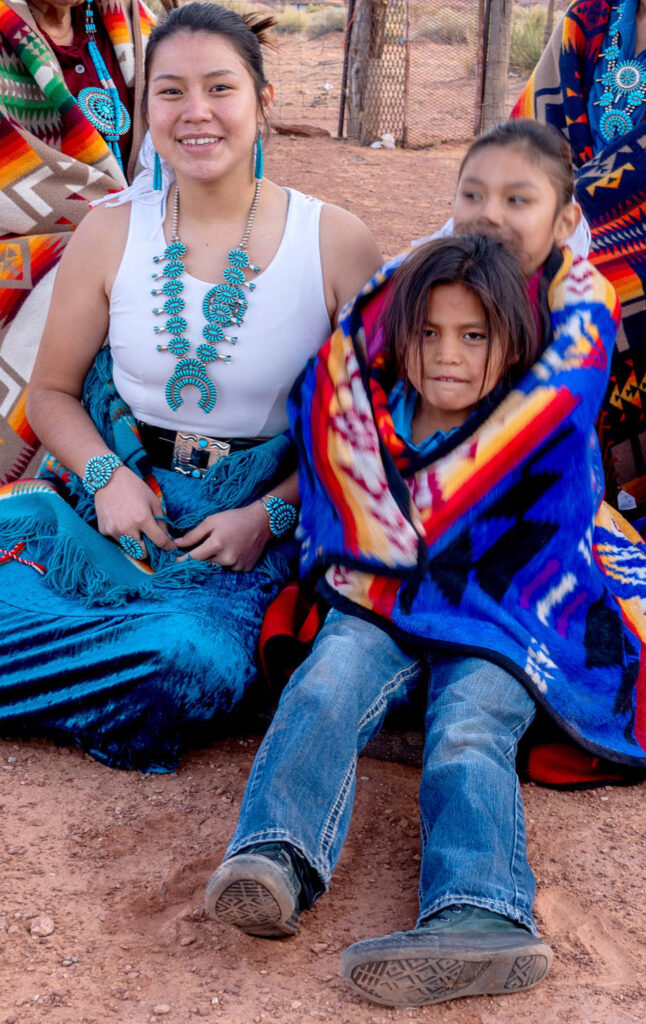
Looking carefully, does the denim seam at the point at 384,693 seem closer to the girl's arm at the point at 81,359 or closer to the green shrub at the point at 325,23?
the girl's arm at the point at 81,359

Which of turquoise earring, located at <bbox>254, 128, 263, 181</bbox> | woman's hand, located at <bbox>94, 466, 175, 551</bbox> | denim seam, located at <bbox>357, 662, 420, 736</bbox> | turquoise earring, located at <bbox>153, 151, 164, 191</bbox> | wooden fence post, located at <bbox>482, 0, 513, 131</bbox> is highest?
wooden fence post, located at <bbox>482, 0, 513, 131</bbox>

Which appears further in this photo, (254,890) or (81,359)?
(81,359)

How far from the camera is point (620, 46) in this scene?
3363mm

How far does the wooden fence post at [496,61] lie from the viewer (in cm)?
904

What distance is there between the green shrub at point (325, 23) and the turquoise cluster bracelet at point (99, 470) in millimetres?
21974

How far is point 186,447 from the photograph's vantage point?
113 inches

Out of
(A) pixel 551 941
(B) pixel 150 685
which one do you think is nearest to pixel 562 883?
(A) pixel 551 941

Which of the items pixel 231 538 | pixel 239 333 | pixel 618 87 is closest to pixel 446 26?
pixel 618 87

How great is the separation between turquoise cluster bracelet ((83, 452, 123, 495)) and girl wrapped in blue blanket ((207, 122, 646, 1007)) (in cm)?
49

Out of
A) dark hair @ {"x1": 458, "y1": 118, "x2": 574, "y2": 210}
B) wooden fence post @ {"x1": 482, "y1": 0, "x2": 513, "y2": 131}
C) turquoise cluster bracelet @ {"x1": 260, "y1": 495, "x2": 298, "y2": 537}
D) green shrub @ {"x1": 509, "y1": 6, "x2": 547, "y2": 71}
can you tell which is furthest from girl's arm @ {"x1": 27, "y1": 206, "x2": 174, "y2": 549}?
green shrub @ {"x1": 509, "y1": 6, "x2": 547, "y2": 71}

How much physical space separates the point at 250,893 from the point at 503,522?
40.1 inches

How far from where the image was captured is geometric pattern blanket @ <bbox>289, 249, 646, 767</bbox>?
2.40 metres

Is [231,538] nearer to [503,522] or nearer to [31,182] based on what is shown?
[503,522]

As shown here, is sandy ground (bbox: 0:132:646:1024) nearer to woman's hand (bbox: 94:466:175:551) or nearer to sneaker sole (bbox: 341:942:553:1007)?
sneaker sole (bbox: 341:942:553:1007)
